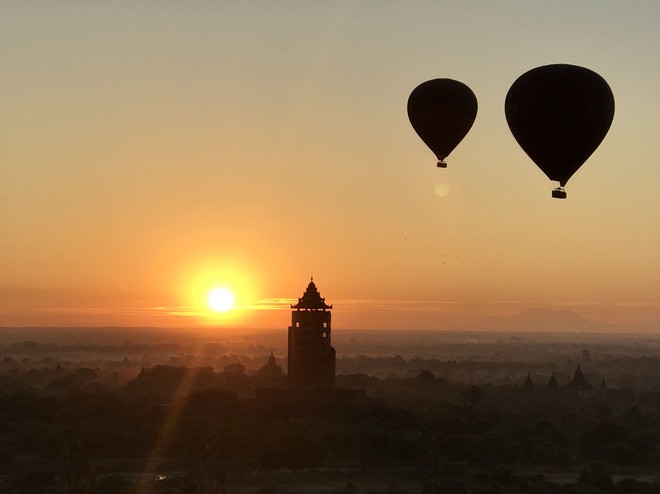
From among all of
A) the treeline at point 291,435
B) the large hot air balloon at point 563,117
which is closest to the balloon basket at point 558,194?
the large hot air balloon at point 563,117

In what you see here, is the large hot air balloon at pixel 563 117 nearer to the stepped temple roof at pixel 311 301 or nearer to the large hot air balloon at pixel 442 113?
the large hot air balloon at pixel 442 113

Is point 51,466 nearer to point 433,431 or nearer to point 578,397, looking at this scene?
point 433,431

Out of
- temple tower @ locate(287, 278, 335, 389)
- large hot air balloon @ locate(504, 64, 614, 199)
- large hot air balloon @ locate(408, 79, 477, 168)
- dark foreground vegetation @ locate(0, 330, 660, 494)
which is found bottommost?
dark foreground vegetation @ locate(0, 330, 660, 494)

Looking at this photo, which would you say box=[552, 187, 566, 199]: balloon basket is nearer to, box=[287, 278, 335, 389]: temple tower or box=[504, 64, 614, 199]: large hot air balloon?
box=[504, 64, 614, 199]: large hot air balloon

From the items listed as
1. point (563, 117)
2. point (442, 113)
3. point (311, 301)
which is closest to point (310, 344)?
point (311, 301)

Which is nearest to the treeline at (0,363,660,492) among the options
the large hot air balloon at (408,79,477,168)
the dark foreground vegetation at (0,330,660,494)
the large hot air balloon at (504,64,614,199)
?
the dark foreground vegetation at (0,330,660,494)

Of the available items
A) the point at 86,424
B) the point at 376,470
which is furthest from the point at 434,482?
the point at 86,424
